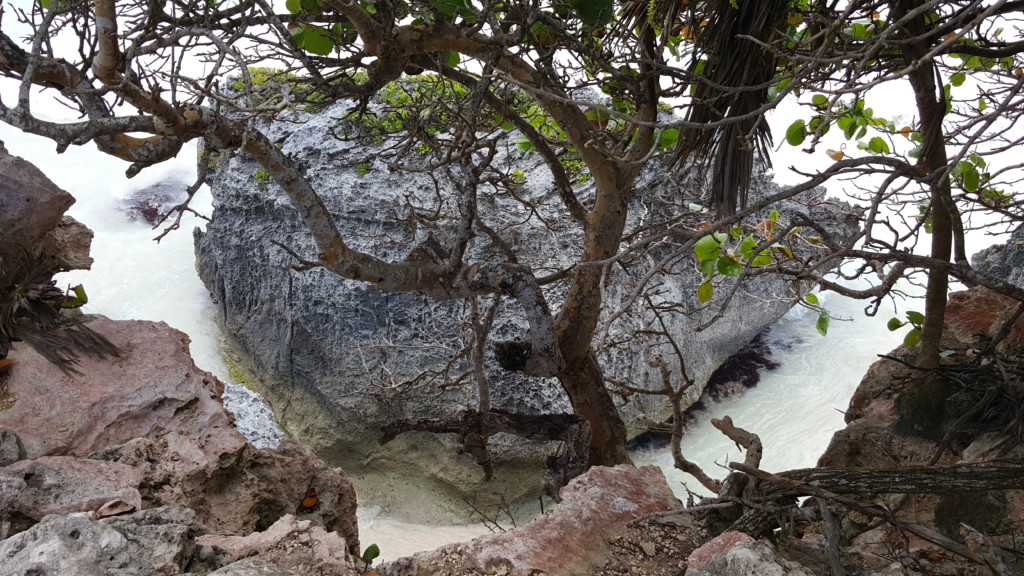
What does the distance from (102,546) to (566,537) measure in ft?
4.27

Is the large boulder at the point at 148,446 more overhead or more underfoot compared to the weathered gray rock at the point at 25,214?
more underfoot

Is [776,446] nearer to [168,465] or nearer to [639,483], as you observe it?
[639,483]

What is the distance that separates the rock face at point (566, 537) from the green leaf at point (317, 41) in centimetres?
190

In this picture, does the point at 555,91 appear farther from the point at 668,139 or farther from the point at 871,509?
the point at 871,509

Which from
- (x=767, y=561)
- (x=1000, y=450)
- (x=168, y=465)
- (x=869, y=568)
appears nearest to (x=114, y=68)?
(x=168, y=465)

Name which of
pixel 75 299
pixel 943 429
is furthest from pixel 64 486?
pixel 943 429

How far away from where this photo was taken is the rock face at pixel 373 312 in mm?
6082

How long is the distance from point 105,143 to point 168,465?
1105 mm

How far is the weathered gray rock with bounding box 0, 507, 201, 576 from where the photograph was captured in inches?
58.1

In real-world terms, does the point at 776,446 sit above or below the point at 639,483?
below

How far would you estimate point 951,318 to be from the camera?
349cm

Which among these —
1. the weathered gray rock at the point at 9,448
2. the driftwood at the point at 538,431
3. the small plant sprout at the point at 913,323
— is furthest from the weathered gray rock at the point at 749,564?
the weathered gray rock at the point at 9,448

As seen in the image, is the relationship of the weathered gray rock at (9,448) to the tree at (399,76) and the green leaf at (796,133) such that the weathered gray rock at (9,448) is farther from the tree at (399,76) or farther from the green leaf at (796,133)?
the green leaf at (796,133)

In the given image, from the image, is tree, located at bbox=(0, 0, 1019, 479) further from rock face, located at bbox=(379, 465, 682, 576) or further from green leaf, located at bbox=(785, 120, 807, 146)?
rock face, located at bbox=(379, 465, 682, 576)
